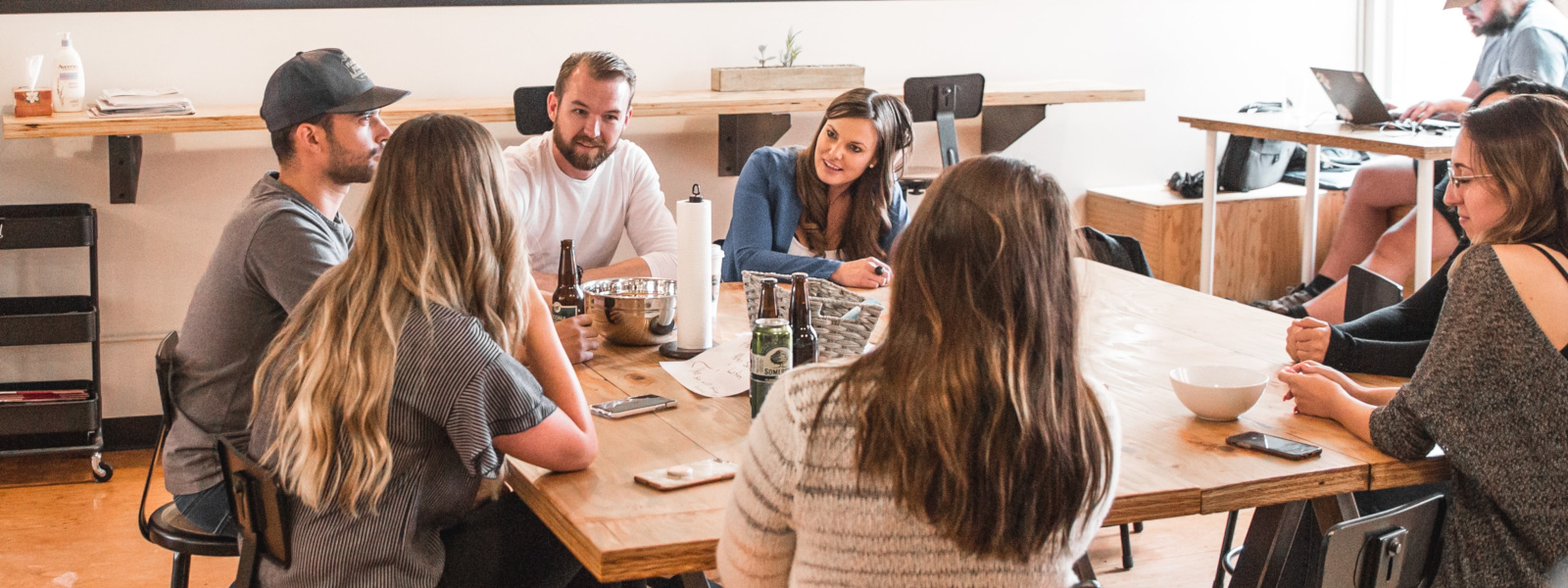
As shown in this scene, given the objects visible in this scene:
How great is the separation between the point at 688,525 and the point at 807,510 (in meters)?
0.21

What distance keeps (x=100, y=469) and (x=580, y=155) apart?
164cm

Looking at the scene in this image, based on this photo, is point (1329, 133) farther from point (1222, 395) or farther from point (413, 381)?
point (413, 381)

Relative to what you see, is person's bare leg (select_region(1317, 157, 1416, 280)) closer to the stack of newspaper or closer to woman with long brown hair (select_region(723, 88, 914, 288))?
woman with long brown hair (select_region(723, 88, 914, 288))

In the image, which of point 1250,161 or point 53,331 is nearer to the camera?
point 53,331

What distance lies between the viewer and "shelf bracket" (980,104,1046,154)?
4539 millimetres

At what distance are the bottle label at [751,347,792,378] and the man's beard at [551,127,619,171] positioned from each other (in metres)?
1.43

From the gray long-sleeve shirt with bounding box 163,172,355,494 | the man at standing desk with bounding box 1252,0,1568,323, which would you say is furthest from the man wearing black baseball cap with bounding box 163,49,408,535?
the man at standing desk with bounding box 1252,0,1568,323

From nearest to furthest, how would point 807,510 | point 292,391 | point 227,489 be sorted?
point 807,510 < point 292,391 < point 227,489

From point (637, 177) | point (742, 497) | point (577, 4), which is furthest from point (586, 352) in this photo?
point (577, 4)

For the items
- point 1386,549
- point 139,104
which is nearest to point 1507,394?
point 1386,549

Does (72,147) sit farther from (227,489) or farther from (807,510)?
(807,510)

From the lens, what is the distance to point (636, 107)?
3742 mm

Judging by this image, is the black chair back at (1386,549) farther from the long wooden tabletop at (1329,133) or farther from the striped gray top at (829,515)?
the long wooden tabletop at (1329,133)

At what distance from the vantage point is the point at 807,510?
1.23m
